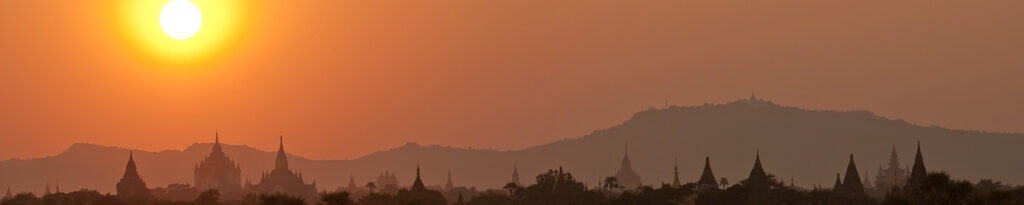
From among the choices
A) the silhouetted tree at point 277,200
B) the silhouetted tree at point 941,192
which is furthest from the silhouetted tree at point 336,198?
the silhouetted tree at point 941,192

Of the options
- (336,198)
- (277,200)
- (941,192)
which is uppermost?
(336,198)

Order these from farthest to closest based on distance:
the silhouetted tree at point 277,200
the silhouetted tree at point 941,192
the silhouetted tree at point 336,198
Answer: the silhouetted tree at point 336,198 < the silhouetted tree at point 277,200 < the silhouetted tree at point 941,192

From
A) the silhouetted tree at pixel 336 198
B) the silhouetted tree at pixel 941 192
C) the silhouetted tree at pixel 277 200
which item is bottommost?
the silhouetted tree at pixel 941 192

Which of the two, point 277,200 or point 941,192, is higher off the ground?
point 277,200

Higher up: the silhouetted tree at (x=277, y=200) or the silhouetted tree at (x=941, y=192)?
the silhouetted tree at (x=277, y=200)

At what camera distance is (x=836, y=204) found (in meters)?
180

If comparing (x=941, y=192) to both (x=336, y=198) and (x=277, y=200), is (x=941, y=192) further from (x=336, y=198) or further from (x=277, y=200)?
(x=277, y=200)

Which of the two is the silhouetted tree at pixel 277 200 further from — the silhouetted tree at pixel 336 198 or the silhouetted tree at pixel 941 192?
the silhouetted tree at pixel 941 192

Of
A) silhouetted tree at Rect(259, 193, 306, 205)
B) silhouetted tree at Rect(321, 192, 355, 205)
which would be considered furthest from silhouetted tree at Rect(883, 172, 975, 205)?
silhouetted tree at Rect(259, 193, 306, 205)

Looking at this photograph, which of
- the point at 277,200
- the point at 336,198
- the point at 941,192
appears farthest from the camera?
the point at 336,198

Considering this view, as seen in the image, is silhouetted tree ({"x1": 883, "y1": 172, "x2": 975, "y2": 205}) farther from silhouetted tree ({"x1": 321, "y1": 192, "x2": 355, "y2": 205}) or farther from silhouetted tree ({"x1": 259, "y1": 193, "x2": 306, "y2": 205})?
silhouetted tree ({"x1": 259, "y1": 193, "x2": 306, "y2": 205})

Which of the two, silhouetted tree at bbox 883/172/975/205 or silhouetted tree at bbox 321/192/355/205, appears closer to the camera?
silhouetted tree at bbox 883/172/975/205

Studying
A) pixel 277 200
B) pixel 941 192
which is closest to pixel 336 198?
pixel 277 200

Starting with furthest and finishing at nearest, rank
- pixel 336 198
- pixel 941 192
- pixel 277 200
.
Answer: pixel 336 198 < pixel 277 200 < pixel 941 192
